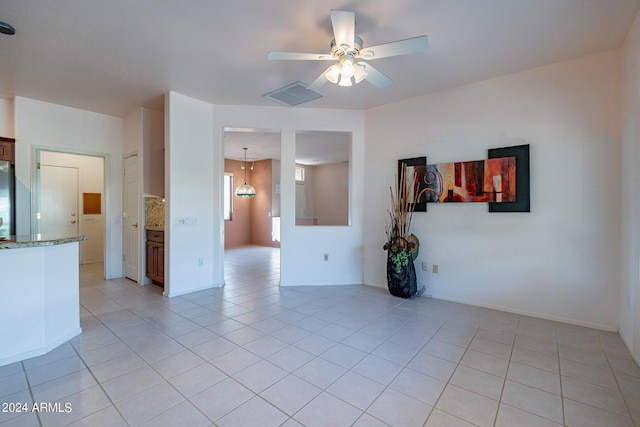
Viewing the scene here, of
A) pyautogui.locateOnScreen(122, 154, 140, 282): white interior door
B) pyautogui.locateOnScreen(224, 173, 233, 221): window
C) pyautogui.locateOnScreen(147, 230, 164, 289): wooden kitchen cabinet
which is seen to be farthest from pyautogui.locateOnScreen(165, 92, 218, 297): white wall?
pyautogui.locateOnScreen(224, 173, 233, 221): window

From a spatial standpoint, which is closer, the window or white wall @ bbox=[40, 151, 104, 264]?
white wall @ bbox=[40, 151, 104, 264]

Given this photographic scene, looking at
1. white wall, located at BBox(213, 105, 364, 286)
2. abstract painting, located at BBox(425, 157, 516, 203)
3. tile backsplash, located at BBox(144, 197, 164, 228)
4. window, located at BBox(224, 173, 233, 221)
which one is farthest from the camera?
window, located at BBox(224, 173, 233, 221)

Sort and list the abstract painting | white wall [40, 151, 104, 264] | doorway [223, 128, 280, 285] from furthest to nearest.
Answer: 1. doorway [223, 128, 280, 285]
2. white wall [40, 151, 104, 264]
3. the abstract painting

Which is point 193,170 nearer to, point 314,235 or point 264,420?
point 314,235

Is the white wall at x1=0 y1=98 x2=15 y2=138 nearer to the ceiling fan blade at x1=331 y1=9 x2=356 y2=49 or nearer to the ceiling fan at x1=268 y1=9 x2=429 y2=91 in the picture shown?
the ceiling fan at x1=268 y1=9 x2=429 y2=91

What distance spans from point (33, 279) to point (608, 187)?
16.9 ft

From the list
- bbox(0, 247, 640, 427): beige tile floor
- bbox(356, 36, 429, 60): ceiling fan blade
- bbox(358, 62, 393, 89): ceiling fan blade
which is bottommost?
bbox(0, 247, 640, 427): beige tile floor

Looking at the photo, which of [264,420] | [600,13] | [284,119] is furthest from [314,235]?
[600,13]

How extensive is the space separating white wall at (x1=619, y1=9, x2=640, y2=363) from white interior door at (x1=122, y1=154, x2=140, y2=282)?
5771 millimetres

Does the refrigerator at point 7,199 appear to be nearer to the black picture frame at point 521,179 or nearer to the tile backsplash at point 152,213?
the tile backsplash at point 152,213

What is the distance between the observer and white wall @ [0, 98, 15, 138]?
4.00m

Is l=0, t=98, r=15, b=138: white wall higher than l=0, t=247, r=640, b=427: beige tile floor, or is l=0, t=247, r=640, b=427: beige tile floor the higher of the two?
l=0, t=98, r=15, b=138: white wall

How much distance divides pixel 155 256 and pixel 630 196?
213 inches

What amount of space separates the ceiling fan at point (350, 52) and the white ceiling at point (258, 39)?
9.7 inches
